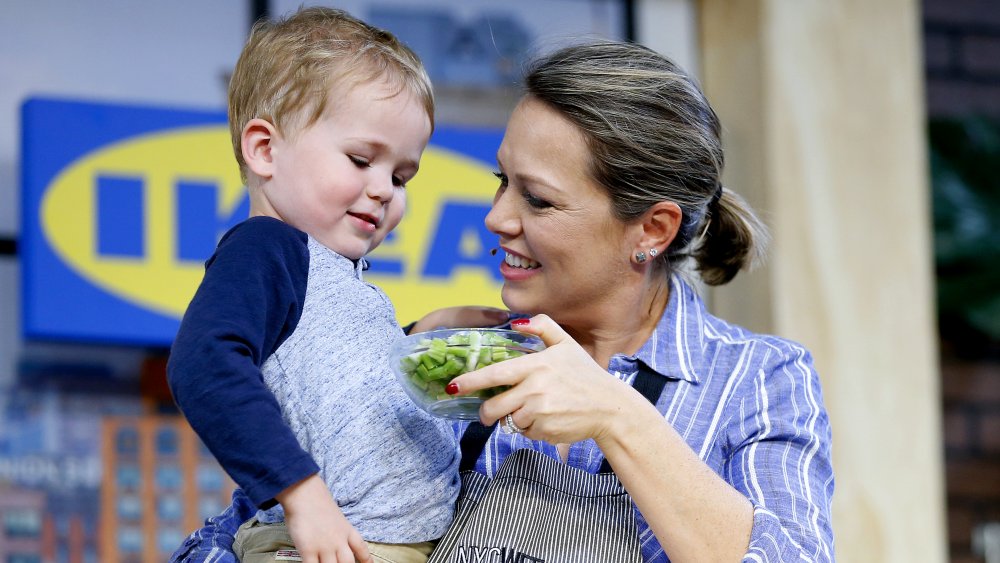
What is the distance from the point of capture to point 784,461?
2064 millimetres

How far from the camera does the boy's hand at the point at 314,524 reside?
5.65ft

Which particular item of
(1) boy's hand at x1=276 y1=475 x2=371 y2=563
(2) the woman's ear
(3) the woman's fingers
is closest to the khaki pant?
(1) boy's hand at x1=276 y1=475 x2=371 y2=563

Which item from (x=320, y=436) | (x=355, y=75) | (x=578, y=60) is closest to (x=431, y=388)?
(x=320, y=436)

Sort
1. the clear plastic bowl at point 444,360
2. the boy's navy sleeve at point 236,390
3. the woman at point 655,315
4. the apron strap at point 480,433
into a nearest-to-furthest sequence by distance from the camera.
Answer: the boy's navy sleeve at point 236,390 → the clear plastic bowl at point 444,360 → the woman at point 655,315 → the apron strap at point 480,433

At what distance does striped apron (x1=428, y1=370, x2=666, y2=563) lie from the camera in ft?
6.40

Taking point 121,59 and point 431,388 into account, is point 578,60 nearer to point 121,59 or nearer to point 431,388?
point 431,388

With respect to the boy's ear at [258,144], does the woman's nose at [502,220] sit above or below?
below

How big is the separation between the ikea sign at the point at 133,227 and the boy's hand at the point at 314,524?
2.49 m

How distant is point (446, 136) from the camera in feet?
14.6

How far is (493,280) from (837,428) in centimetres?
111

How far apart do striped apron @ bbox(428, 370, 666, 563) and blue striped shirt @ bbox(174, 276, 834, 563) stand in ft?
0.23

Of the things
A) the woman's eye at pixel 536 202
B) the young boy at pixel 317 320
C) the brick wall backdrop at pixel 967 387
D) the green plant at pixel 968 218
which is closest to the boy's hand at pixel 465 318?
the woman's eye at pixel 536 202

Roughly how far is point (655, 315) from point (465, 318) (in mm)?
325

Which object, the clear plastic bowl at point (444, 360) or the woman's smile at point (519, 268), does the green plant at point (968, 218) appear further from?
the clear plastic bowl at point (444, 360)
